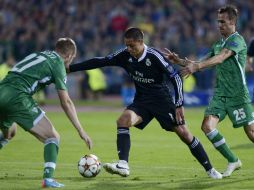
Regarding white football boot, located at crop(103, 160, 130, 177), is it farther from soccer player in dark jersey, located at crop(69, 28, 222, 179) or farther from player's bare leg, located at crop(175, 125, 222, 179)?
player's bare leg, located at crop(175, 125, 222, 179)

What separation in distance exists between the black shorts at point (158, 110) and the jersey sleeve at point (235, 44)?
1.16 m

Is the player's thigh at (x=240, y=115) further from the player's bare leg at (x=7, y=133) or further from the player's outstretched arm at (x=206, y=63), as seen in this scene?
the player's bare leg at (x=7, y=133)

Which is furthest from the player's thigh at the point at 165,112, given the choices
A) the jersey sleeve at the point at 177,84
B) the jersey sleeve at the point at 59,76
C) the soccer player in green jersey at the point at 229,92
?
the jersey sleeve at the point at 59,76

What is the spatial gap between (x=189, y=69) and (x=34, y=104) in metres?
2.03

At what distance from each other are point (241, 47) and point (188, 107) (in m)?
15.9

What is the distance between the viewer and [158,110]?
1107 centimetres

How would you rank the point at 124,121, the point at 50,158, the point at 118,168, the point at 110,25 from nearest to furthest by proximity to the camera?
the point at 50,158, the point at 118,168, the point at 124,121, the point at 110,25

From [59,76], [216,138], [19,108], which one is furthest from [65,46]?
Answer: [216,138]

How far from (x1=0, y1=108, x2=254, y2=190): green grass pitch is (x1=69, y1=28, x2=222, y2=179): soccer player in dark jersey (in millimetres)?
383

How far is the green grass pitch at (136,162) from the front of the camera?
10328mm

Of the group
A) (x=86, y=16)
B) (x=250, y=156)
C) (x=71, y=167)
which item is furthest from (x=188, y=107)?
(x=71, y=167)

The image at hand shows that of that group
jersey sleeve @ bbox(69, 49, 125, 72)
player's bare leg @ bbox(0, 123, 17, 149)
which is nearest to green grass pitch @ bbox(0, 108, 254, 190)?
player's bare leg @ bbox(0, 123, 17, 149)

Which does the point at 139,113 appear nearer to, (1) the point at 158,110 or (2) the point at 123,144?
(1) the point at 158,110

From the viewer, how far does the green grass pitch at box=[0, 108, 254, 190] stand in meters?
10.3
